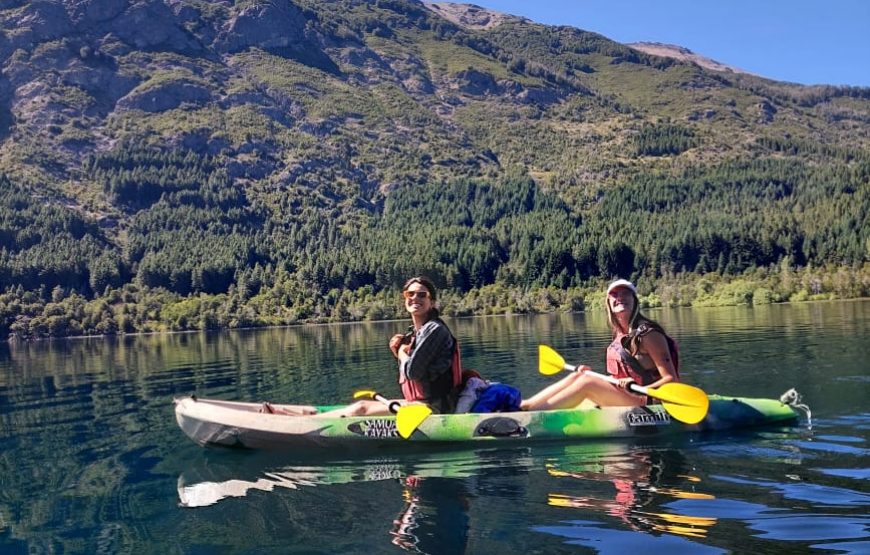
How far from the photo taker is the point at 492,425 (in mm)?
14547

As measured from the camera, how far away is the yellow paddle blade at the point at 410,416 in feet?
46.0

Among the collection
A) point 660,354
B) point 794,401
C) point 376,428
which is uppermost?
point 660,354

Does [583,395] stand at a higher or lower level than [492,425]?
higher

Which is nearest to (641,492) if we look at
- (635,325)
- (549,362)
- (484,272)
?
(635,325)

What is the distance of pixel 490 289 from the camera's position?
14550 cm

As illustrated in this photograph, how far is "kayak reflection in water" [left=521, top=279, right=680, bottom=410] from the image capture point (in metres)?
13.9

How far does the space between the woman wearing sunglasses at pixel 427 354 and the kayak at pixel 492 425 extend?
17.3 inches

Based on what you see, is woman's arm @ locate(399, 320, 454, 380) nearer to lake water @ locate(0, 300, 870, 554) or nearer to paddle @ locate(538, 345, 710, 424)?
lake water @ locate(0, 300, 870, 554)

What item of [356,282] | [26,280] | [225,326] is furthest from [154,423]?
[26,280]

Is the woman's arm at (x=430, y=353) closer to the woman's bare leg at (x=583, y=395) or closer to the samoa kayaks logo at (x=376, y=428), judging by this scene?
the samoa kayaks logo at (x=376, y=428)

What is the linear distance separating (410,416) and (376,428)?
3.53ft

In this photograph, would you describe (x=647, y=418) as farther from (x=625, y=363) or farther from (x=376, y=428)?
(x=376, y=428)

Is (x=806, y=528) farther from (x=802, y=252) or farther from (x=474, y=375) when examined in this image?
(x=802, y=252)

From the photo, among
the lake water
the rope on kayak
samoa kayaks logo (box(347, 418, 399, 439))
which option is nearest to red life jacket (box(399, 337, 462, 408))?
samoa kayaks logo (box(347, 418, 399, 439))
